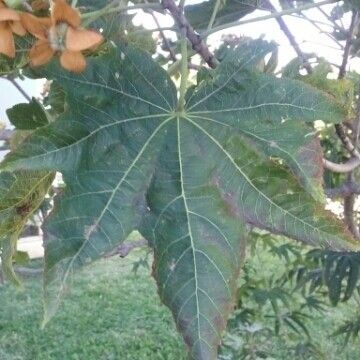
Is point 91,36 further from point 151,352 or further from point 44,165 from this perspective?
point 151,352

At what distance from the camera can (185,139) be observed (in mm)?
826

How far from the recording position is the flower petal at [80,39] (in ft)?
2.02

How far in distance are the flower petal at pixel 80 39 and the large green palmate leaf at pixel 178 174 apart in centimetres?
17

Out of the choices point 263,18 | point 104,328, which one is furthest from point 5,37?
point 104,328

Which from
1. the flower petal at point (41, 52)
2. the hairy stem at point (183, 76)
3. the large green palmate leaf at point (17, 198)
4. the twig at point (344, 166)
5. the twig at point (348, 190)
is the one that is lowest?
the twig at point (348, 190)

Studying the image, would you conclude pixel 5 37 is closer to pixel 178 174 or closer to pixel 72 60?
pixel 72 60

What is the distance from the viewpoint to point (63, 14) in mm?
617

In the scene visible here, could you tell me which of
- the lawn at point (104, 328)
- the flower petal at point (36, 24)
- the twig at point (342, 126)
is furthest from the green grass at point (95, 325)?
the flower petal at point (36, 24)

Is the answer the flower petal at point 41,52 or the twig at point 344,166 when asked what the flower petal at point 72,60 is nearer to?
the flower petal at point 41,52

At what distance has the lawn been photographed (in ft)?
13.5

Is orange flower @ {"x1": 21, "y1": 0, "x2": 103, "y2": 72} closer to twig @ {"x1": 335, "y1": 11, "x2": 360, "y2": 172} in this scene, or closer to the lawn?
twig @ {"x1": 335, "y1": 11, "x2": 360, "y2": 172}

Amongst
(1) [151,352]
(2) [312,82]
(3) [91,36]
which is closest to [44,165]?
(3) [91,36]

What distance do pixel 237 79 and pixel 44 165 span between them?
0.80 feet

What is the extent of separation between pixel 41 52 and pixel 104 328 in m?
4.14
